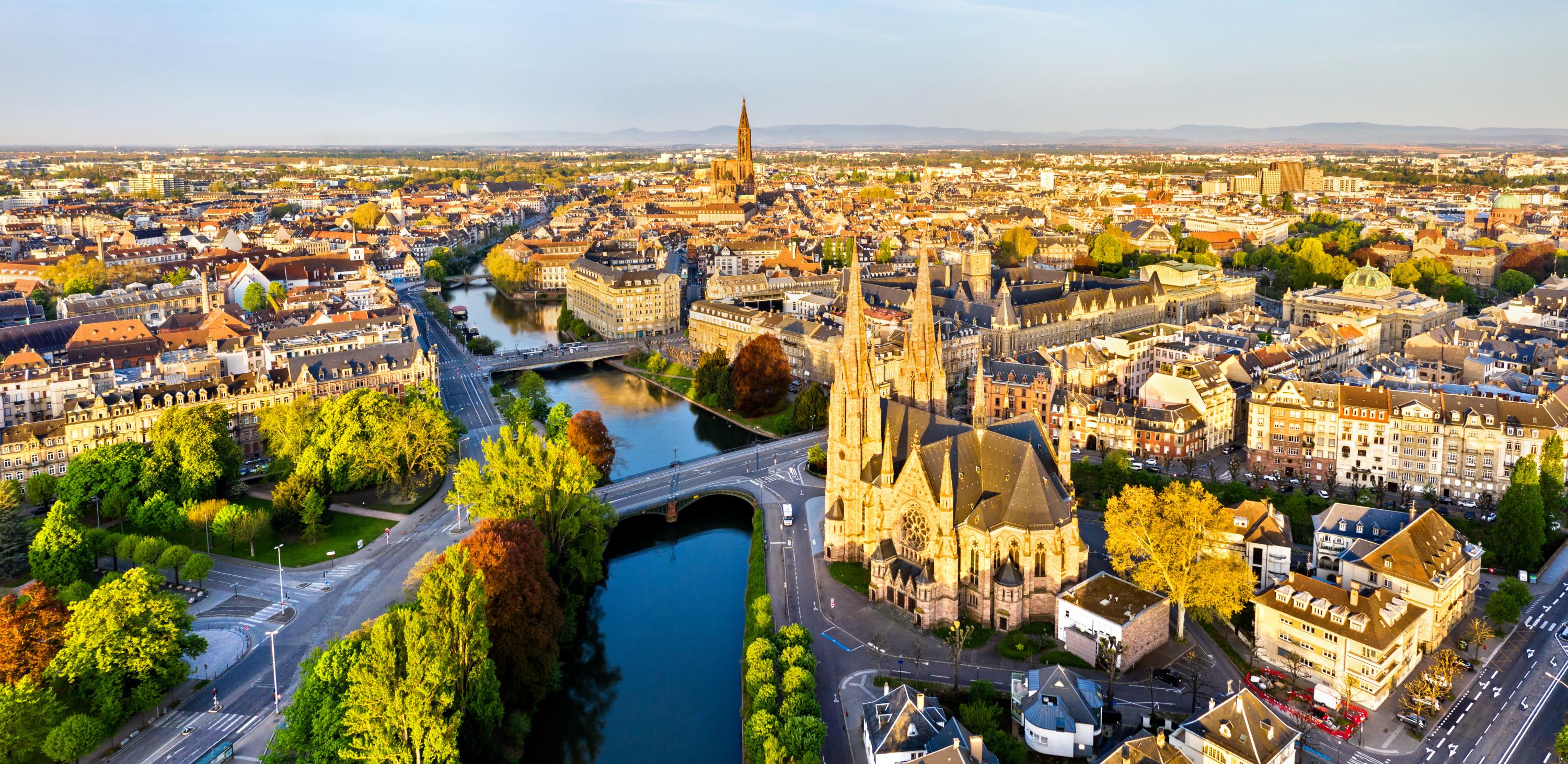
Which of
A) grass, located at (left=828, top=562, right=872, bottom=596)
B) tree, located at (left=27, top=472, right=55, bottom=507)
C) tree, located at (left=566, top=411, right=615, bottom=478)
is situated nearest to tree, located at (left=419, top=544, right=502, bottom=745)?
grass, located at (left=828, top=562, right=872, bottom=596)

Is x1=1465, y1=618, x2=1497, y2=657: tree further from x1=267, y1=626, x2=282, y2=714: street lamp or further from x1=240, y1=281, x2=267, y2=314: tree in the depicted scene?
x1=240, y1=281, x2=267, y2=314: tree

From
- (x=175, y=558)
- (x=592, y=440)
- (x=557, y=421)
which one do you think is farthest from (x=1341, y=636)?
(x=175, y=558)

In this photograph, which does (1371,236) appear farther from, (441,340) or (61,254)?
(61,254)

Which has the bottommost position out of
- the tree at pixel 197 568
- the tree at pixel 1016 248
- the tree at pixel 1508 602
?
the tree at pixel 1508 602

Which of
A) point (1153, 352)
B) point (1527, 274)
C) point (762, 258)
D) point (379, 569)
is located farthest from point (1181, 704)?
point (1527, 274)

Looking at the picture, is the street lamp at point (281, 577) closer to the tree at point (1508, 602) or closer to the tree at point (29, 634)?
the tree at point (29, 634)

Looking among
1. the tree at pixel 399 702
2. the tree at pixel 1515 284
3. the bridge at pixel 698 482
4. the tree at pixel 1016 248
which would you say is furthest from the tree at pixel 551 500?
the tree at pixel 1515 284
